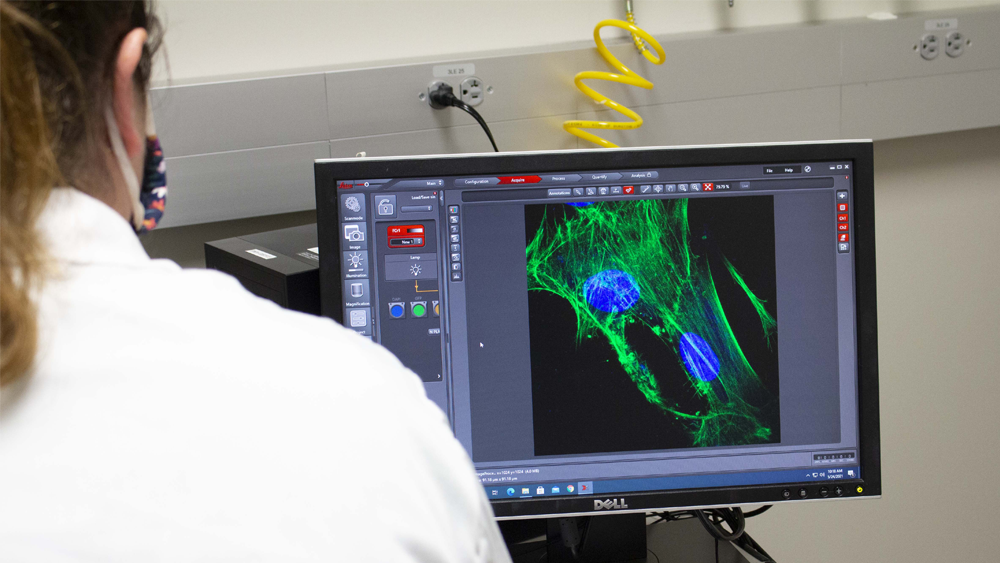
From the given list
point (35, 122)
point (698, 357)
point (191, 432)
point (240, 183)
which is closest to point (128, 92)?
point (35, 122)

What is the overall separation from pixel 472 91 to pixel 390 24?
0.22m

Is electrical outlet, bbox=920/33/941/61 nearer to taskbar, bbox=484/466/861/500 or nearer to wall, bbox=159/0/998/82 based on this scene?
wall, bbox=159/0/998/82

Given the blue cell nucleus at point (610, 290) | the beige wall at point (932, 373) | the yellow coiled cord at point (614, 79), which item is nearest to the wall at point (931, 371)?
the beige wall at point (932, 373)

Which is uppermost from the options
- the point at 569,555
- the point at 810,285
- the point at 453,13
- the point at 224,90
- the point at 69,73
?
the point at 453,13

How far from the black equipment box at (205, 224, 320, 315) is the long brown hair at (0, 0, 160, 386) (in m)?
0.47

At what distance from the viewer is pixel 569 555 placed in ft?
3.15

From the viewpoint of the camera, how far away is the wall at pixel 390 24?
1.44 m

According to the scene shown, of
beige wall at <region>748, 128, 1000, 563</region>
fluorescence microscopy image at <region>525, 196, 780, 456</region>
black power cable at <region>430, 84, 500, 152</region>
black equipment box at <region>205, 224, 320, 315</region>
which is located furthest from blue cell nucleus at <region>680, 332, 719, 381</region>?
beige wall at <region>748, 128, 1000, 563</region>

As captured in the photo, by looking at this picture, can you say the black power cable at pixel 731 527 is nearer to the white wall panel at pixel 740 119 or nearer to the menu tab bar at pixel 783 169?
the menu tab bar at pixel 783 169

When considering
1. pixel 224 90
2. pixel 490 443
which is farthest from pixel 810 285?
pixel 224 90

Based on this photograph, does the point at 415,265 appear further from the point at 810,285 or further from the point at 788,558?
the point at 788,558

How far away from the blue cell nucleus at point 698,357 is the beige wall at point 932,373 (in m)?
1.17

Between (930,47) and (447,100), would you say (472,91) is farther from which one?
(930,47)

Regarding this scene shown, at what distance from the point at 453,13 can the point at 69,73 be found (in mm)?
1264
